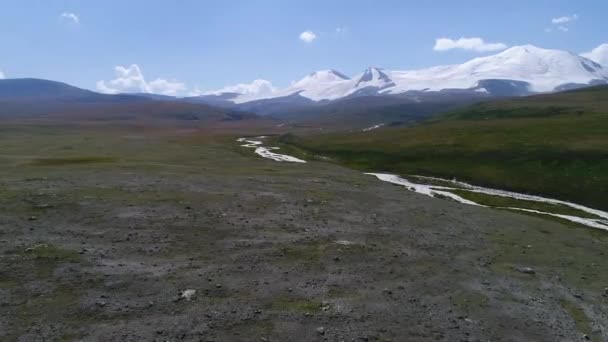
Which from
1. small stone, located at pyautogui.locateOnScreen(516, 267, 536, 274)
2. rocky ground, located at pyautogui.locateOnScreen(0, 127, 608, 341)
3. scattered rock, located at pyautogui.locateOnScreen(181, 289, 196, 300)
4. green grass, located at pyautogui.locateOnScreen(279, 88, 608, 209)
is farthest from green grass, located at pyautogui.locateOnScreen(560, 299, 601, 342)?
green grass, located at pyautogui.locateOnScreen(279, 88, 608, 209)

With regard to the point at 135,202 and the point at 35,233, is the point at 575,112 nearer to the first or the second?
the point at 135,202

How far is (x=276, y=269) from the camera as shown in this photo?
86.2ft

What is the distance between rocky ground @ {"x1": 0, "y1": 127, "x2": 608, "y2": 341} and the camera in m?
20.0

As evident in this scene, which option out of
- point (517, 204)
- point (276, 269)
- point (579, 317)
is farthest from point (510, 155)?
point (276, 269)

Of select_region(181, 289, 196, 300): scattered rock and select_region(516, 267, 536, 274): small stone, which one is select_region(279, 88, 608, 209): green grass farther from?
select_region(181, 289, 196, 300): scattered rock

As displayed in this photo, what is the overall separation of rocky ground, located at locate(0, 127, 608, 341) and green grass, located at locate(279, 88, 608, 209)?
926 inches

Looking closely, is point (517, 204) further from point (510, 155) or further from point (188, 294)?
point (188, 294)

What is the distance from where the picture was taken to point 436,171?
83.1 metres

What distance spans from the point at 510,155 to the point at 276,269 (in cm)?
7034

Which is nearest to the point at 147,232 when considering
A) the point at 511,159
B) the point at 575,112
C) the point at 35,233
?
the point at 35,233

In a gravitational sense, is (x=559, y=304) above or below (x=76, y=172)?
below

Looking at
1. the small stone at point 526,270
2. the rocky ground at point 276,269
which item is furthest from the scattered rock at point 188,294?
the small stone at point 526,270

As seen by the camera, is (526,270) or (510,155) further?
(510,155)

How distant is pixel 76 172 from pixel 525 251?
1927 inches
